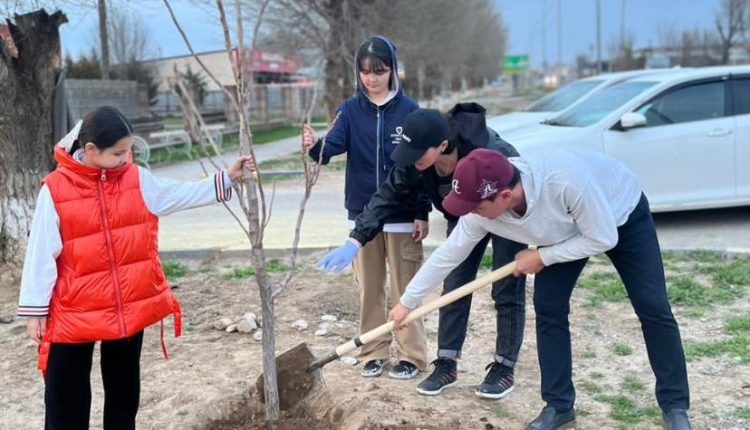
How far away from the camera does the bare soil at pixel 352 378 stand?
3.47 m

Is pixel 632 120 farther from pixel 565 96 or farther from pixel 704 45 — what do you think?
pixel 704 45

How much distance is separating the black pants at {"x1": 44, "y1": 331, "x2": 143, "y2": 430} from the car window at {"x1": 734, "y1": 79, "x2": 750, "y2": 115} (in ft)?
21.7

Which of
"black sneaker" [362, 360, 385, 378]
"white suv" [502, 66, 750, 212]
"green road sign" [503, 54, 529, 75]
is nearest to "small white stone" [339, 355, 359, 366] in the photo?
"black sneaker" [362, 360, 385, 378]

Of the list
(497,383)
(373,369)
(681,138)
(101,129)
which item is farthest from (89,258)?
(681,138)

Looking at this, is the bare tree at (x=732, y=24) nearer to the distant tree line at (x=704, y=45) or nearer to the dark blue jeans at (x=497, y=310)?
the distant tree line at (x=704, y=45)

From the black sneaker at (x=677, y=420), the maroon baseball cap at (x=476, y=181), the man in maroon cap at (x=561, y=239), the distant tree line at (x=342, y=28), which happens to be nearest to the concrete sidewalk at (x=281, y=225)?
the man in maroon cap at (x=561, y=239)

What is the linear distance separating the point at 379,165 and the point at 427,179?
34 cm

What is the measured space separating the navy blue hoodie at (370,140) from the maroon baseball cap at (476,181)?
0.89 meters

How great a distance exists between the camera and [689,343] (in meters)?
4.28

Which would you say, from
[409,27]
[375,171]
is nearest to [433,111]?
[375,171]

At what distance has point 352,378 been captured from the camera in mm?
3959

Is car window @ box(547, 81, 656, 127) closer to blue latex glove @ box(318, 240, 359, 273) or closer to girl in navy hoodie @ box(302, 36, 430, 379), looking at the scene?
girl in navy hoodie @ box(302, 36, 430, 379)

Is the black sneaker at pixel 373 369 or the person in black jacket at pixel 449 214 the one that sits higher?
the person in black jacket at pixel 449 214

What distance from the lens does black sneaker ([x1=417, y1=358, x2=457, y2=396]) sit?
3.72m
